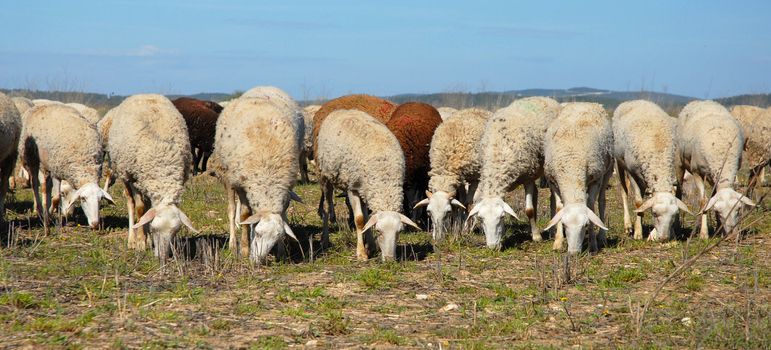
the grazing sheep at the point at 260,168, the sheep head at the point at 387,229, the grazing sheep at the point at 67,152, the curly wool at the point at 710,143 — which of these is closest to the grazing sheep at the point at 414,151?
the grazing sheep at the point at 260,168

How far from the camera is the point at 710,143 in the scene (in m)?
12.1

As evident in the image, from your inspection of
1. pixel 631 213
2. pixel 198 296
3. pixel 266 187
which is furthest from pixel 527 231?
pixel 198 296

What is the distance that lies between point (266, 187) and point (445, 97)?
2452 cm

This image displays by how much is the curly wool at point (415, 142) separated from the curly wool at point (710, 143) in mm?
3671

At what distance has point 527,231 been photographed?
12.4m

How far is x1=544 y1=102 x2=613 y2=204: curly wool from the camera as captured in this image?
1045cm

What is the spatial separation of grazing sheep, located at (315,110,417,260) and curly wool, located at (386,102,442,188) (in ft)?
5.80

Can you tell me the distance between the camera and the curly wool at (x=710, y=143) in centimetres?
1177

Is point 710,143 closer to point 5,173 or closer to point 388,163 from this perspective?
point 388,163

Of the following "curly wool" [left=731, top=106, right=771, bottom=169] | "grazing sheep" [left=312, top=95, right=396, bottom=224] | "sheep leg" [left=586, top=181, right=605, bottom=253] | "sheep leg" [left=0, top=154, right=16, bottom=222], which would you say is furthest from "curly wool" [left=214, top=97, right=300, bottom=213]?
"curly wool" [left=731, top=106, right=771, bottom=169]

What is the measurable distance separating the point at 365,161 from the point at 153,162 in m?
2.42

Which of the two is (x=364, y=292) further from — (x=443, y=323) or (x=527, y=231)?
(x=527, y=231)

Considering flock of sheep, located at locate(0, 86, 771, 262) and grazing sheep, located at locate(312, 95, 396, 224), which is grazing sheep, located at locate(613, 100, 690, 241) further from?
grazing sheep, located at locate(312, 95, 396, 224)

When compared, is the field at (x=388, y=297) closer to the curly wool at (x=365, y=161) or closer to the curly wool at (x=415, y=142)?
the curly wool at (x=365, y=161)
